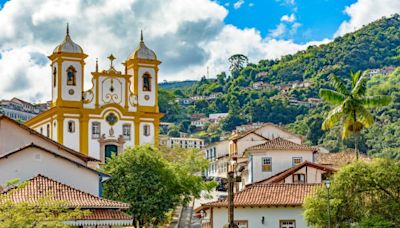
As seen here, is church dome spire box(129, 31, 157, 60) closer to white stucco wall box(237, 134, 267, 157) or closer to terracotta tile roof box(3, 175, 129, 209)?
white stucco wall box(237, 134, 267, 157)

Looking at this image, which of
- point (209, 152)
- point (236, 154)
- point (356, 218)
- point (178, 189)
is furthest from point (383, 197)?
point (209, 152)

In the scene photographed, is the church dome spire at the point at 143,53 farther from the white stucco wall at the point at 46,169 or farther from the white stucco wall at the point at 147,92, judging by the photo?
the white stucco wall at the point at 46,169

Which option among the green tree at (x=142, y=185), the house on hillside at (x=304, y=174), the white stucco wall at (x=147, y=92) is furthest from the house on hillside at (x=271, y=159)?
the white stucco wall at (x=147, y=92)

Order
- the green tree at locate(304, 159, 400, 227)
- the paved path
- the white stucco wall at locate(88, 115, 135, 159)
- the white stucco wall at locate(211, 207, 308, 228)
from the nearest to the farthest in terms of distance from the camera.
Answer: the green tree at locate(304, 159, 400, 227) → the white stucco wall at locate(211, 207, 308, 228) → the paved path → the white stucco wall at locate(88, 115, 135, 159)

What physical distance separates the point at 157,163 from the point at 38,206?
24.6 m

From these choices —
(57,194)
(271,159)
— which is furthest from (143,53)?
(57,194)

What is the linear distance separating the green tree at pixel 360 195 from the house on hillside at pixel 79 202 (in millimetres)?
10251

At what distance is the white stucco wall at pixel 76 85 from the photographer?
8112 centimetres

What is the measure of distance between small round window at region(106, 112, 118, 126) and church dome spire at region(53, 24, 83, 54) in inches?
246

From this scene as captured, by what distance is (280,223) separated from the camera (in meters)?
49.2

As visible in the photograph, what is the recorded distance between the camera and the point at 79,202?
36000 mm

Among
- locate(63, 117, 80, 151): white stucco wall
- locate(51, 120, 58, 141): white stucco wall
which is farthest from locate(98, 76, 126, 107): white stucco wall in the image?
locate(51, 120, 58, 141): white stucco wall

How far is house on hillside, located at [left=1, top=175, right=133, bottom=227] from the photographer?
35.1 meters

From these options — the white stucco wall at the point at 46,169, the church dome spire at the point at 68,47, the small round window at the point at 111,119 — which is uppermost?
the church dome spire at the point at 68,47
